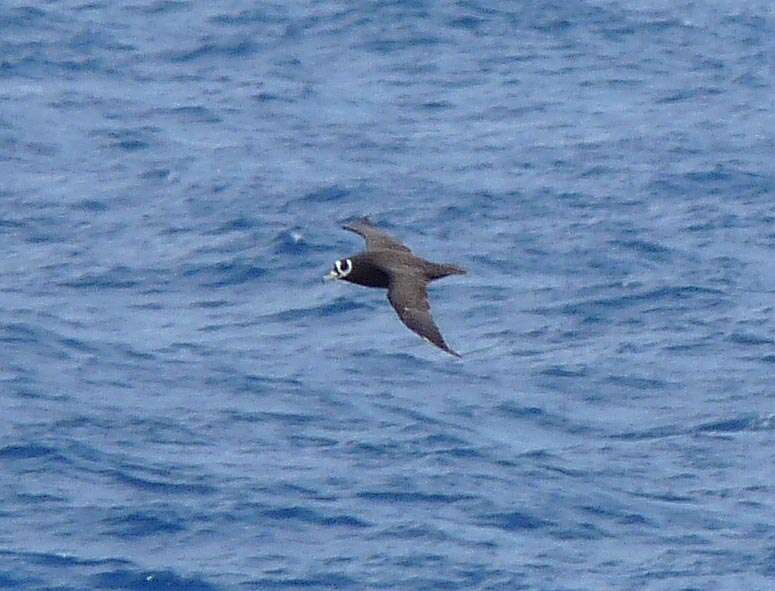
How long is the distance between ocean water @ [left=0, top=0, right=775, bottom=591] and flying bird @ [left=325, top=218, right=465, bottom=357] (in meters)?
3.32

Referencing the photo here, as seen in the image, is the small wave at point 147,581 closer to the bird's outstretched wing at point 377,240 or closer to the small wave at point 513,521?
the small wave at point 513,521

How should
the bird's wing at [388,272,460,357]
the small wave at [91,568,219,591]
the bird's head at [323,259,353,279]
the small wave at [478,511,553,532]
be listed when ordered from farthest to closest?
the small wave at [478,511,553,532] → the small wave at [91,568,219,591] → the bird's head at [323,259,353,279] → the bird's wing at [388,272,460,357]

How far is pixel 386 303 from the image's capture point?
27.9 meters

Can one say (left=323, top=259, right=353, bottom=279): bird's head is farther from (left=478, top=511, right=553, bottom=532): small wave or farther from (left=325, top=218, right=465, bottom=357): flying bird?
(left=478, top=511, right=553, bottom=532): small wave

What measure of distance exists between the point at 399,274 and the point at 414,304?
762 mm

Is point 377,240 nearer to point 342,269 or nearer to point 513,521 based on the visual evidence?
point 342,269

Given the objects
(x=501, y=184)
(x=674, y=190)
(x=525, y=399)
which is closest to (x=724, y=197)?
(x=674, y=190)

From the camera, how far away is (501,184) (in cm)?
3234

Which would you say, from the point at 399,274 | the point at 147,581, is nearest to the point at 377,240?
the point at 399,274

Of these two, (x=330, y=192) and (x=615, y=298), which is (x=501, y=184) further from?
(x=615, y=298)

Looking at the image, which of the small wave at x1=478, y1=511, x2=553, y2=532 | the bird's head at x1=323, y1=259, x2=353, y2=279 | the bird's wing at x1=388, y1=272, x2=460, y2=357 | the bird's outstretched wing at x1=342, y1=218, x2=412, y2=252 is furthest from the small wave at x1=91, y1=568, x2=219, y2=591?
the bird's wing at x1=388, y1=272, x2=460, y2=357

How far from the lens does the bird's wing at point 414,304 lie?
17344 millimetres

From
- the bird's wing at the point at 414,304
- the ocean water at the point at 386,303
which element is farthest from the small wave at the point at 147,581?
the bird's wing at the point at 414,304

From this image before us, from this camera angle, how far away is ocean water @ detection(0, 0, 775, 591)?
21.7m
